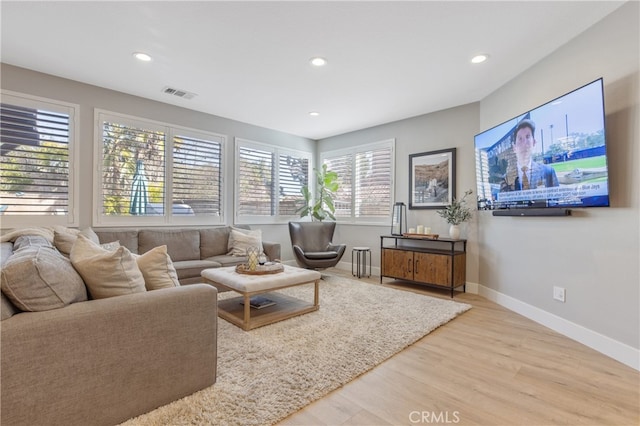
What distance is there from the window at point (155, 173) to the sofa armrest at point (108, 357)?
9.66 feet

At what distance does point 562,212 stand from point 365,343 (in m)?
2.12

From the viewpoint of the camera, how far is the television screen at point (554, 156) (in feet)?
7.72

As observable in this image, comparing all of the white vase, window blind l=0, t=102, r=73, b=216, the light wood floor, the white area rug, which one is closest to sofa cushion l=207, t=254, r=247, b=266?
the white area rug

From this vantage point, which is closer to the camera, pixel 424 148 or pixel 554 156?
pixel 554 156

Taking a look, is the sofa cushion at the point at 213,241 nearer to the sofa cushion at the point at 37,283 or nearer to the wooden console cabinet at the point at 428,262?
the wooden console cabinet at the point at 428,262

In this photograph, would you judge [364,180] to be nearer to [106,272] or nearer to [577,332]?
[577,332]

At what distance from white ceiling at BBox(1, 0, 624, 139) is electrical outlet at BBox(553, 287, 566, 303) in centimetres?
226

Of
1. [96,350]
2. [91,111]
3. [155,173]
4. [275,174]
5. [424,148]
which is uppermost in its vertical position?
[91,111]

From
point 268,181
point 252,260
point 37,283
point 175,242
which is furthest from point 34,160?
point 268,181

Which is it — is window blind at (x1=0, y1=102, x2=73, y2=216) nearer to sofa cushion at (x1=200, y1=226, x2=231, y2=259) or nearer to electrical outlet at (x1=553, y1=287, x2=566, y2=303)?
sofa cushion at (x1=200, y1=226, x2=231, y2=259)

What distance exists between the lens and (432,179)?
184 inches

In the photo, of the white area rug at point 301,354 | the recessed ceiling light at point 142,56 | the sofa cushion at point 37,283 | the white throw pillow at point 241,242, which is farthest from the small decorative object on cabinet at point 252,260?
→ the recessed ceiling light at point 142,56

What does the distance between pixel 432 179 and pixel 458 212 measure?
28.7 inches

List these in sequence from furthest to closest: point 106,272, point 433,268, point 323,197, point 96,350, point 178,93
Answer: point 323,197 < point 433,268 < point 178,93 < point 106,272 < point 96,350
